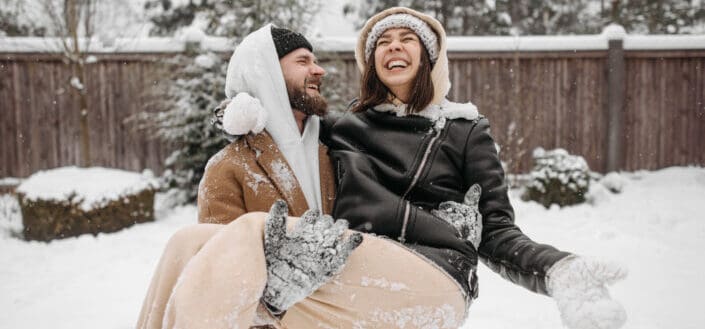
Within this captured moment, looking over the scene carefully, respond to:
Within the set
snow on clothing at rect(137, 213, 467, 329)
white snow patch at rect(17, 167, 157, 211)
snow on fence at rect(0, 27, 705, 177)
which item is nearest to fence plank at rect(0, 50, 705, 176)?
snow on fence at rect(0, 27, 705, 177)

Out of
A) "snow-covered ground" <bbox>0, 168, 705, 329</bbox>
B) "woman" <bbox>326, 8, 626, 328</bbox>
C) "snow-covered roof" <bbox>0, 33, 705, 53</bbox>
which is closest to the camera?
"woman" <bbox>326, 8, 626, 328</bbox>

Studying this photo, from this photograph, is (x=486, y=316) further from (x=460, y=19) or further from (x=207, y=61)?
(x=460, y=19)

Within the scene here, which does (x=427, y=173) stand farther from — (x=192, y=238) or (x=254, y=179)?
(x=192, y=238)

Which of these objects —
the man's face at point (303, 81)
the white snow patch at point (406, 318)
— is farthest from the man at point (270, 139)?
the white snow patch at point (406, 318)

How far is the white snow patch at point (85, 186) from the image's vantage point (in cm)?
514

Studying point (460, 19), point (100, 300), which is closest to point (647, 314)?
point (100, 300)

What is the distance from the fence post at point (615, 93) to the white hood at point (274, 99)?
6.67 meters

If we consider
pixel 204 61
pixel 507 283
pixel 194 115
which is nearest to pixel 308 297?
pixel 507 283

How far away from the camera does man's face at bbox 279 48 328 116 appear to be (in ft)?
6.64

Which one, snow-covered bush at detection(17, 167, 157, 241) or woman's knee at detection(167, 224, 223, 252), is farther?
snow-covered bush at detection(17, 167, 157, 241)

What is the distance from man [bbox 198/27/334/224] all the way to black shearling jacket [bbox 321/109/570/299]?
0.11 meters

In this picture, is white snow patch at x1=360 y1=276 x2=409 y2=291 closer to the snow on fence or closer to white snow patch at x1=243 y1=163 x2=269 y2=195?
white snow patch at x1=243 y1=163 x2=269 y2=195

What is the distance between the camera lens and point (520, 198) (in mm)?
6395

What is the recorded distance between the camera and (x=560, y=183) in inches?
237
